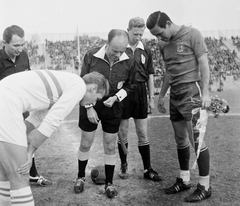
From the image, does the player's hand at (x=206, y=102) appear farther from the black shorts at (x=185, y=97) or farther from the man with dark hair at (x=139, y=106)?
the man with dark hair at (x=139, y=106)

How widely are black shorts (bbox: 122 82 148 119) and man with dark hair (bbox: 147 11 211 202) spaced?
2.31 feet

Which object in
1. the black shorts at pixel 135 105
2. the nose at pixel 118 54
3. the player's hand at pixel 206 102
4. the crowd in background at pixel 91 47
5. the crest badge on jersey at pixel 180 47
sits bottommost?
the crowd in background at pixel 91 47

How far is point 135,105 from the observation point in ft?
15.3

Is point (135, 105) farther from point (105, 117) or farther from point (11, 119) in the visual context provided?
point (11, 119)

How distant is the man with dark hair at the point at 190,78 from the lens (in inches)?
149

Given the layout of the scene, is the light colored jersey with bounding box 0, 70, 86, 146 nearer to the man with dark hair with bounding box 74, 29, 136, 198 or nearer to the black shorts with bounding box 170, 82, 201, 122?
the man with dark hair with bounding box 74, 29, 136, 198

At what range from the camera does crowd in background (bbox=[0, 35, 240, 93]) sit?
65.6 feet

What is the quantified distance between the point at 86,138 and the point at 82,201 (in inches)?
29.6

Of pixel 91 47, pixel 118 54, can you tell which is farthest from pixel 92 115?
pixel 91 47

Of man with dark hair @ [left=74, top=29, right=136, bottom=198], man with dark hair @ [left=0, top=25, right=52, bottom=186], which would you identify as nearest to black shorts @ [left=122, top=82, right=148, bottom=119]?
man with dark hair @ [left=74, top=29, right=136, bottom=198]

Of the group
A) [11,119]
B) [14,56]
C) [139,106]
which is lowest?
[139,106]

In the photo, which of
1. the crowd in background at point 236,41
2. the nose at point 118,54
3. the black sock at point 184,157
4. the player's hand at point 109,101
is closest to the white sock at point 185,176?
the black sock at point 184,157

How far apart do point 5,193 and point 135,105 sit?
89.3 inches

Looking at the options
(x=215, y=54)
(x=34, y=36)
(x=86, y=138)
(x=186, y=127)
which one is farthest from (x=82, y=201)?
(x=215, y=54)
